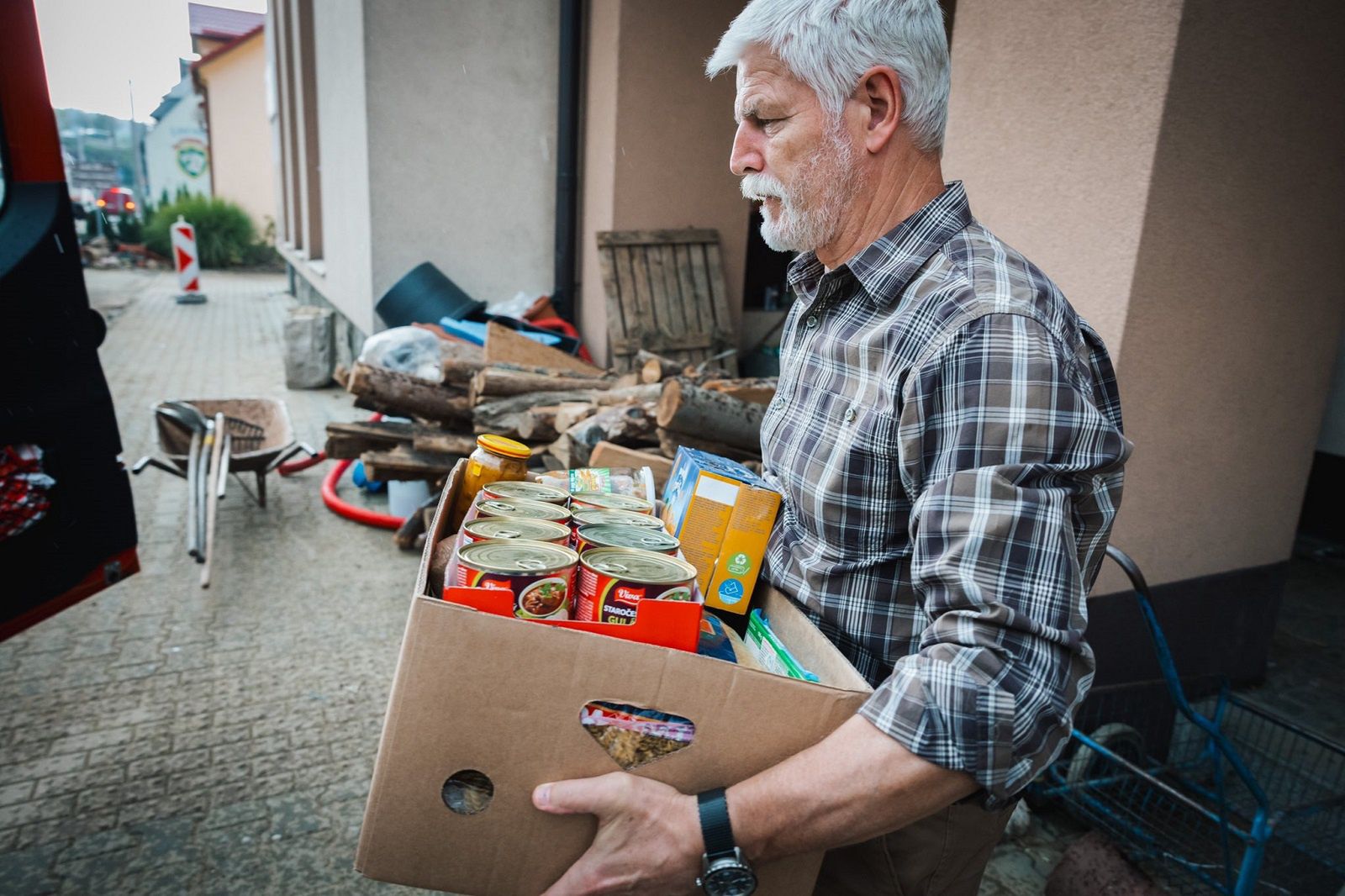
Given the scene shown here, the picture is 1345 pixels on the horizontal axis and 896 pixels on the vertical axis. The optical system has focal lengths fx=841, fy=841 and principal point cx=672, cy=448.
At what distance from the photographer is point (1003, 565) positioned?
109 cm

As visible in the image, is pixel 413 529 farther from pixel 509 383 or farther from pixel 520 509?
pixel 520 509

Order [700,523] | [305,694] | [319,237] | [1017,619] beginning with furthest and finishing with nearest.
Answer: [319,237] → [305,694] → [700,523] → [1017,619]

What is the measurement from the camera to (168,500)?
570 cm

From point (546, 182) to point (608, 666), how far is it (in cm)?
686

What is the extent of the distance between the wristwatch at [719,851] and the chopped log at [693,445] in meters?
2.67

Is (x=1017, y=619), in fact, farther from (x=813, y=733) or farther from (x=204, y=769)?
(x=204, y=769)

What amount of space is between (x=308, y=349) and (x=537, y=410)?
5.70 m

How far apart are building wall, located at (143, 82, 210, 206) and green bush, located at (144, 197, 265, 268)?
49.7 feet

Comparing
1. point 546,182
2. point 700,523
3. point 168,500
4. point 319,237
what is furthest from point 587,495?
point 319,237

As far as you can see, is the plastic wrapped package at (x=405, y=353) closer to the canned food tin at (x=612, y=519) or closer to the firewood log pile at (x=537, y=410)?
the firewood log pile at (x=537, y=410)

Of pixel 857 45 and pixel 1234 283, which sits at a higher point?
pixel 857 45

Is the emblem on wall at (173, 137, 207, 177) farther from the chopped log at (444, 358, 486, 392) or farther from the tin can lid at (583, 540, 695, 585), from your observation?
the tin can lid at (583, 540, 695, 585)

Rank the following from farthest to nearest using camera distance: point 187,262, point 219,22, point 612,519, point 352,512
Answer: point 219,22 → point 187,262 → point 352,512 → point 612,519

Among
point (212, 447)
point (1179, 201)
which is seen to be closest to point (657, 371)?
point (212, 447)
